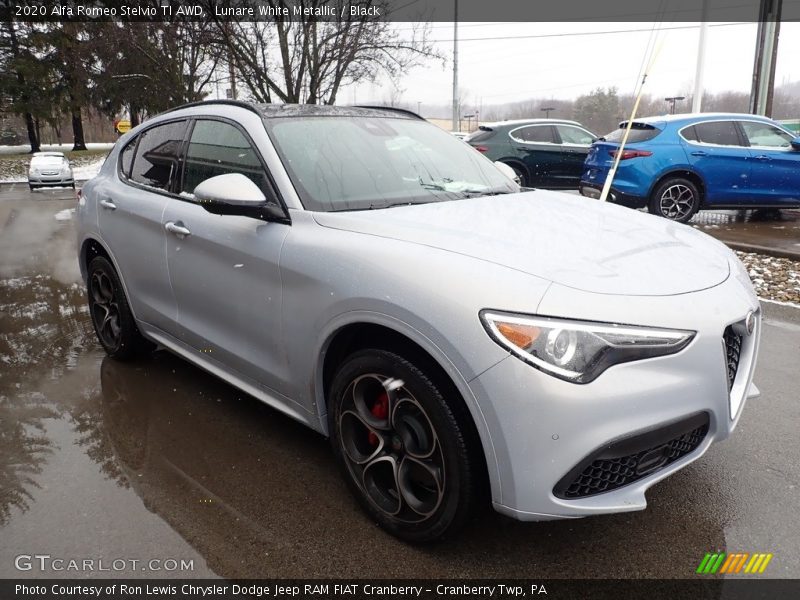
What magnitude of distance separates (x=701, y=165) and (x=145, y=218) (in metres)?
8.35

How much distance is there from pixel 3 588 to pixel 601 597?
2.09 m

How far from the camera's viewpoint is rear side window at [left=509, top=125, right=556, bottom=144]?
12523 mm

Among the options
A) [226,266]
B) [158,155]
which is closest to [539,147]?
[158,155]

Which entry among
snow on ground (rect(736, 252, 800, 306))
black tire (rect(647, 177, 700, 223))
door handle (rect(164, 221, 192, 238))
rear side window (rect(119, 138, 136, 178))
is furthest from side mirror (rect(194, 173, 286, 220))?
black tire (rect(647, 177, 700, 223))

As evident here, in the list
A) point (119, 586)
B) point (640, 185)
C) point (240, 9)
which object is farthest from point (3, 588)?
point (240, 9)

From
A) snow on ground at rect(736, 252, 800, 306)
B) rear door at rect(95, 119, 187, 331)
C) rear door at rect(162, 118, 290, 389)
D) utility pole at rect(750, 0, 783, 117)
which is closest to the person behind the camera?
rear door at rect(162, 118, 290, 389)

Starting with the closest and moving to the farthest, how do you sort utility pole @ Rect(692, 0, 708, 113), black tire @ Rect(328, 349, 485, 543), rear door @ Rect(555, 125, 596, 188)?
black tire @ Rect(328, 349, 485, 543), rear door @ Rect(555, 125, 596, 188), utility pole @ Rect(692, 0, 708, 113)

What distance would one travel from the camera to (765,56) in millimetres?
17031

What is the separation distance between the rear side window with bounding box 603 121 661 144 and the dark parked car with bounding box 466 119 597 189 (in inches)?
110

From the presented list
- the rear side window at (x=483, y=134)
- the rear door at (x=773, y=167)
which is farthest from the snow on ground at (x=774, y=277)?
the rear side window at (x=483, y=134)

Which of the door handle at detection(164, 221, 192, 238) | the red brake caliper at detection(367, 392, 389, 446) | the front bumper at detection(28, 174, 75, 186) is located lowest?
the front bumper at detection(28, 174, 75, 186)

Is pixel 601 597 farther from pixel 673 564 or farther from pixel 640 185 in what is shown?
pixel 640 185

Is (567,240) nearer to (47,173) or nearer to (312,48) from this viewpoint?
(312,48)

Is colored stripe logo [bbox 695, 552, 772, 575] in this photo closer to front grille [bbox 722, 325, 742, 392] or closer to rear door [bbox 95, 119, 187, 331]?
front grille [bbox 722, 325, 742, 392]
